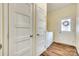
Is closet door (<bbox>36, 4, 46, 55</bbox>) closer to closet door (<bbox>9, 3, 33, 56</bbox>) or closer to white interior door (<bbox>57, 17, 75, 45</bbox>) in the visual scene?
closet door (<bbox>9, 3, 33, 56</bbox>)

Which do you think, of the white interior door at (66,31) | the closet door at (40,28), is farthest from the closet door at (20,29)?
the white interior door at (66,31)

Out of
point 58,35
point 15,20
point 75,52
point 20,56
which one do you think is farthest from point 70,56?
point 15,20

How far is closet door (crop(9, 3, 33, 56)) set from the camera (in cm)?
93

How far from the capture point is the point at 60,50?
105 cm

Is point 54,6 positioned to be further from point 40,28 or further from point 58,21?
point 40,28

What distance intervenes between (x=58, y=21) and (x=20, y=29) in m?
0.46

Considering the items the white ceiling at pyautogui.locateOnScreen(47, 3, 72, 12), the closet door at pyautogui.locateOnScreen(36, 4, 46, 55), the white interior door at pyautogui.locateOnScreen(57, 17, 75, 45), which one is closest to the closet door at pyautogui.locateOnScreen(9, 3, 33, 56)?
the closet door at pyautogui.locateOnScreen(36, 4, 46, 55)

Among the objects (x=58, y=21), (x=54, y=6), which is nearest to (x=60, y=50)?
(x=58, y=21)

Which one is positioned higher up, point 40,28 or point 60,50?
point 40,28

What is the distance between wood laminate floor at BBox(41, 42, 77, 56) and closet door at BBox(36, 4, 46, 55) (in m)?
0.09

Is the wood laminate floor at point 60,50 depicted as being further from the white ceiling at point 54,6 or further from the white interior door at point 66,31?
the white ceiling at point 54,6

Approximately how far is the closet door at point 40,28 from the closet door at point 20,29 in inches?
3.6

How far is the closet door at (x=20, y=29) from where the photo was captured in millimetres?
931

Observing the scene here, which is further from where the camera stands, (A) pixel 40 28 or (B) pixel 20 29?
(A) pixel 40 28
